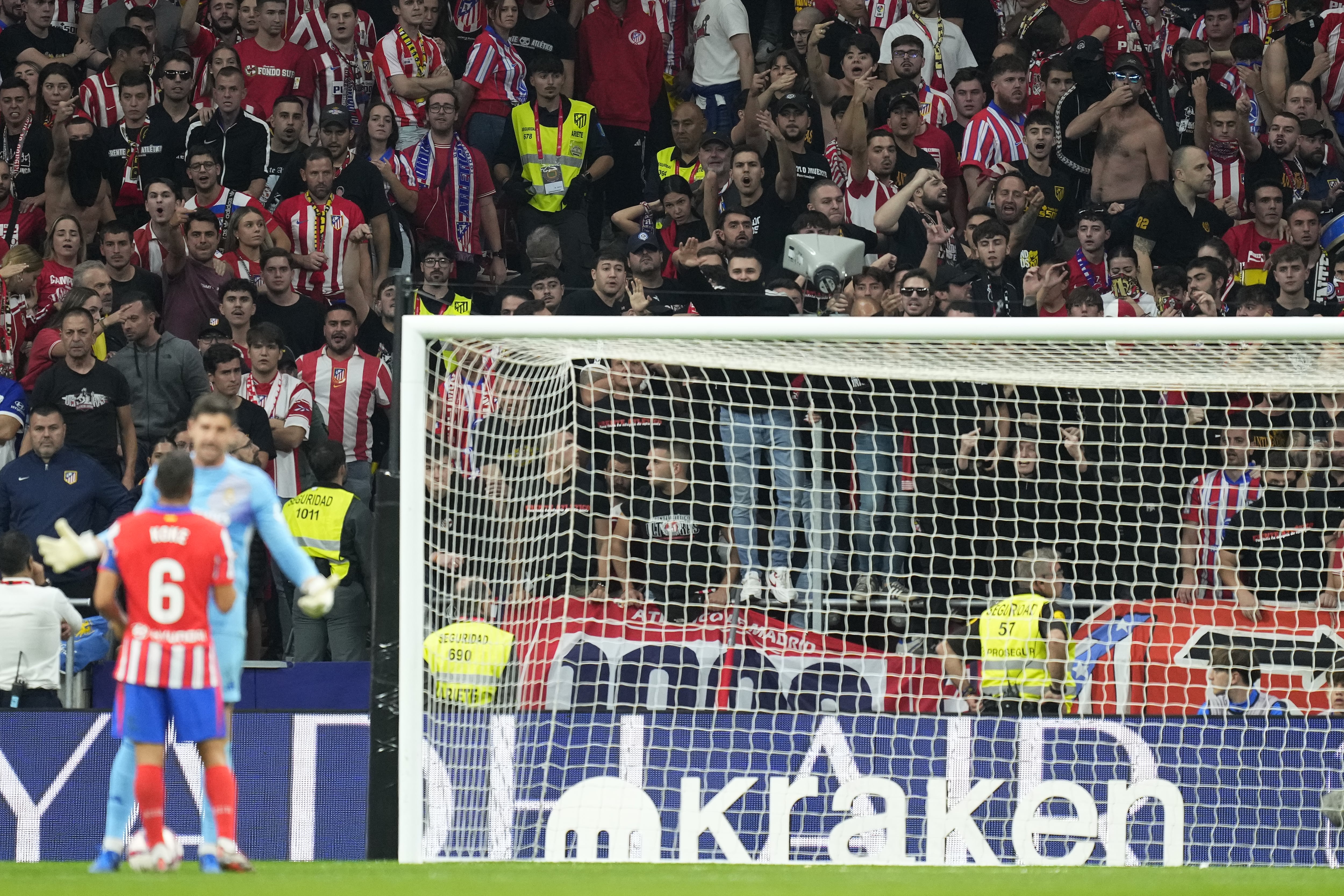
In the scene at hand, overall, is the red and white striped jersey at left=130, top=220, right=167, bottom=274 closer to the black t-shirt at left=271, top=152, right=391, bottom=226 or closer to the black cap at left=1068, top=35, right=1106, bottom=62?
the black t-shirt at left=271, top=152, right=391, bottom=226

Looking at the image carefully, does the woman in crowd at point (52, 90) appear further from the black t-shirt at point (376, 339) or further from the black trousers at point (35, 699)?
the black trousers at point (35, 699)

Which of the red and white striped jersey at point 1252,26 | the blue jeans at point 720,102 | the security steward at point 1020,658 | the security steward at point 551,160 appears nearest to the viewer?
Answer: the security steward at point 1020,658

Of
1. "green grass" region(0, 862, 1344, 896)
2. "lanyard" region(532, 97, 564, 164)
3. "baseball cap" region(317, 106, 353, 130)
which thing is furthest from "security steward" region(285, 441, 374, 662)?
"lanyard" region(532, 97, 564, 164)

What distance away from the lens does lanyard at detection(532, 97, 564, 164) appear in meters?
12.8

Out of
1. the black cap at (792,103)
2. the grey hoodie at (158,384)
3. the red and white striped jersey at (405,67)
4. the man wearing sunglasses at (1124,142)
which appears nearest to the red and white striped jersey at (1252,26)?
→ the man wearing sunglasses at (1124,142)

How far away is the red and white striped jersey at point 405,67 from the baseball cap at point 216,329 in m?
2.28

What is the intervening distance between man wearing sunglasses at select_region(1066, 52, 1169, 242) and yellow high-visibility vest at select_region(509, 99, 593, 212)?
3469 millimetres

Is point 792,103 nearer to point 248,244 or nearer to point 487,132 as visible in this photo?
point 487,132

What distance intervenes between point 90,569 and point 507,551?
329 cm

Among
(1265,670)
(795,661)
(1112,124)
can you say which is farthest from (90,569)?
(1112,124)

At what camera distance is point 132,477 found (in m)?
10.5

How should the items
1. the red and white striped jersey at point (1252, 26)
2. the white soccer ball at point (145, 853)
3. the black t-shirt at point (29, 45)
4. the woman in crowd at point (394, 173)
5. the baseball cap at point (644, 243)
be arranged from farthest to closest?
the red and white striped jersey at point (1252, 26) < the black t-shirt at point (29, 45) < the woman in crowd at point (394, 173) < the baseball cap at point (644, 243) < the white soccer ball at point (145, 853)

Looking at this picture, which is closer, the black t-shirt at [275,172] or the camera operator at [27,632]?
the camera operator at [27,632]

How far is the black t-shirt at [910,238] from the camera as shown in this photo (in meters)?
11.8
